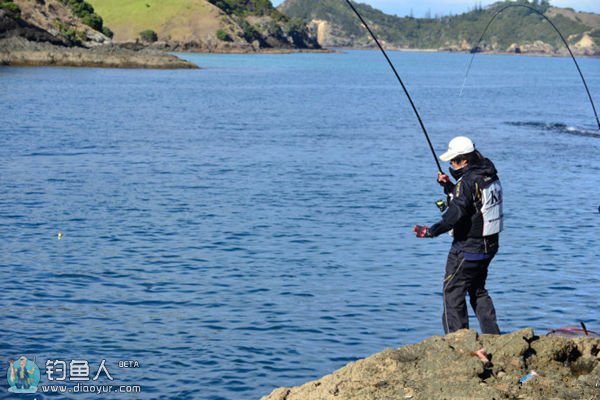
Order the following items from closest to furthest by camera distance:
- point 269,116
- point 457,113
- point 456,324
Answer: point 456,324, point 269,116, point 457,113

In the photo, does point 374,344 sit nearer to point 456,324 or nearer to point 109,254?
point 456,324

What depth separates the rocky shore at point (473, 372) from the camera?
24.7 feet

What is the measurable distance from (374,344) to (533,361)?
153 inches

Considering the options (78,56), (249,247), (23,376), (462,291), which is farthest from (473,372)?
(78,56)

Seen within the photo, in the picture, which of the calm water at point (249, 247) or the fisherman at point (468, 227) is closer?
the fisherman at point (468, 227)

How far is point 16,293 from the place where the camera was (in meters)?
14.2

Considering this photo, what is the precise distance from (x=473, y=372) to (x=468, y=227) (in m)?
1.91

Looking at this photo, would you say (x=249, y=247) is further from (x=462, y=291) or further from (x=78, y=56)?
(x=78, y=56)

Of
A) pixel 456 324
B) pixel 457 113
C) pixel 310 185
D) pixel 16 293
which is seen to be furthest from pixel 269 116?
pixel 456 324

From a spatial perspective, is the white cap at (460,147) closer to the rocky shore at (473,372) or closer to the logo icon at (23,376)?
the rocky shore at (473,372)

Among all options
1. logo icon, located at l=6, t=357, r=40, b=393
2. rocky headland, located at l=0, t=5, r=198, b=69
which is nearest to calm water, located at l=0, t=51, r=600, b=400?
logo icon, located at l=6, t=357, r=40, b=393

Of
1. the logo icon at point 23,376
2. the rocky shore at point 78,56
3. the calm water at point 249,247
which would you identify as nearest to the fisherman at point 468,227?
the calm water at point 249,247

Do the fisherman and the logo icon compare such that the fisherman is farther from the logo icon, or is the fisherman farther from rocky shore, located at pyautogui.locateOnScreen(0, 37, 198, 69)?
rocky shore, located at pyautogui.locateOnScreen(0, 37, 198, 69)

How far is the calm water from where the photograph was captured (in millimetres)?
11867
